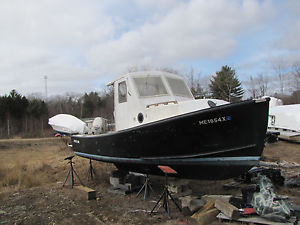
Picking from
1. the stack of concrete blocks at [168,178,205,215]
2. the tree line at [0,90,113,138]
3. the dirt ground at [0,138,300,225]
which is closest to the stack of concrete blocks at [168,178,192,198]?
the stack of concrete blocks at [168,178,205,215]

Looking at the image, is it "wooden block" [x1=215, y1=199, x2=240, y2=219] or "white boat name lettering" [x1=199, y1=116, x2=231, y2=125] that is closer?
"wooden block" [x1=215, y1=199, x2=240, y2=219]

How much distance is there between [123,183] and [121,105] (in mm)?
2101

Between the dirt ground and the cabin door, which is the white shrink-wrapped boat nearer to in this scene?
the dirt ground

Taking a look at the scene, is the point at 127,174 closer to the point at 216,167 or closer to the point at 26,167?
the point at 216,167

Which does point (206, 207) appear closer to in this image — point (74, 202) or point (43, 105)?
point (74, 202)

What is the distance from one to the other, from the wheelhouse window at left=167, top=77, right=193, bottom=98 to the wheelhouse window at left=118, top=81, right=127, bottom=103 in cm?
116

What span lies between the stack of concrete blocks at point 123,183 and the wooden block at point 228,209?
8.55 ft

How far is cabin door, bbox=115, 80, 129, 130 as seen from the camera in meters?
6.41

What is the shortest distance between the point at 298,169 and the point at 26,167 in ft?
32.7

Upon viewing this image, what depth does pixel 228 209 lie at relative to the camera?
4.20 meters

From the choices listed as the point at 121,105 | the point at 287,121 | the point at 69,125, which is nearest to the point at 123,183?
the point at 121,105

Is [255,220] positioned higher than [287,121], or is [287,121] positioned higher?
[287,121]

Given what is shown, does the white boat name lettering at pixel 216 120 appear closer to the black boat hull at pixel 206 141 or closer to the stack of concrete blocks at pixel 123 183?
the black boat hull at pixel 206 141

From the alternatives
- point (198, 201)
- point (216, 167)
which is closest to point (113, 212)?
point (198, 201)
